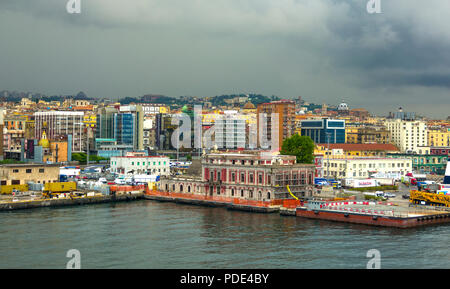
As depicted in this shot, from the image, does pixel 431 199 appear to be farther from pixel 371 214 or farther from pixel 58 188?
pixel 58 188

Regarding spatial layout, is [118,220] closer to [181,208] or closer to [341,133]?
[181,208]

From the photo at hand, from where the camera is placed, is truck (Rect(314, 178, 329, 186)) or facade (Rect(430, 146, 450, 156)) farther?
facade (Rect(430, 146, 450, 156))

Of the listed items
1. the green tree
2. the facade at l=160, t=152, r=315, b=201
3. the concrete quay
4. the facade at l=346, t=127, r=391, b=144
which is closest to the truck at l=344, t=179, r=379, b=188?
the green tree

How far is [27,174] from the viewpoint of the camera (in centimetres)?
4922

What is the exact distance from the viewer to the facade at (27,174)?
48438 mm

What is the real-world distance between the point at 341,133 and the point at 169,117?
29.9 meters

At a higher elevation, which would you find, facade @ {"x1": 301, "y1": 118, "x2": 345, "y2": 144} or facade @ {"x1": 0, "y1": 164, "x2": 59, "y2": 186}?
facade @ {"x1": 301, "y1": 118, "x2": 345, "y2": 144}

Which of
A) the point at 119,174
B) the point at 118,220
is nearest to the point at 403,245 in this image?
the point at 118,220

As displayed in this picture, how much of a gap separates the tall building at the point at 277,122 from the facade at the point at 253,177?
53920 mm

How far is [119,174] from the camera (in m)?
60.4

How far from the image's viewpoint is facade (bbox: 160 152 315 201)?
41750mm

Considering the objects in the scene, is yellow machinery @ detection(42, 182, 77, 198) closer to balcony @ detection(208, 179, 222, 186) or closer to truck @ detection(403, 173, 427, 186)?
balcony @ detection(208, 179, 222, 186)

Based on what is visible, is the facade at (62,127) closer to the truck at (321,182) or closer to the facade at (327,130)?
the facade at (327,130)

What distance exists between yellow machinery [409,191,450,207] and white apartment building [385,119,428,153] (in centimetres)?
5327
